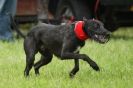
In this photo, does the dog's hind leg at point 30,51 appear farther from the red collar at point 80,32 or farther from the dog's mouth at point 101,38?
the dog's mouth at point 101,38

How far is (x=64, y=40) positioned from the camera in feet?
25.1

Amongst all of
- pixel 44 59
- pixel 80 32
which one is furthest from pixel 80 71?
pixel 80 32

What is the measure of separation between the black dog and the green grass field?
240mm

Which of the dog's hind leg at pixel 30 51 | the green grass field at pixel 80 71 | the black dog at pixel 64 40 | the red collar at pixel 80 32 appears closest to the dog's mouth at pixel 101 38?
the black dog at pixel 64 40

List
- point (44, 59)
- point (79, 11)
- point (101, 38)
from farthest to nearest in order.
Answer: point (79, 11) → point (44, 59) → point (101, 38)

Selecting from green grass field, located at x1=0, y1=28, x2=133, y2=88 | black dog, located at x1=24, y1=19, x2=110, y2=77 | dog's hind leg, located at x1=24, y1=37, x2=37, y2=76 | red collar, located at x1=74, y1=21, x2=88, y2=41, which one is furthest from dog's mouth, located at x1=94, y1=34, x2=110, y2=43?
dog's hind leg, located at x1=24, y1=37, x2=37, y2=76

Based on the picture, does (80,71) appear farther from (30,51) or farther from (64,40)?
(64,40)

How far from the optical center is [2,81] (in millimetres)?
7711

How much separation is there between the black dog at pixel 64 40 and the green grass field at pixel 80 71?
240 millimetres

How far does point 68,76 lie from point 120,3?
3790mm

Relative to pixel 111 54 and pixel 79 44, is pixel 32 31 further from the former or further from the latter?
pixel 111 54

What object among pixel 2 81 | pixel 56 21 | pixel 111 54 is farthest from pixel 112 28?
pixel 2 81

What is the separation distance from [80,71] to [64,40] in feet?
3.38

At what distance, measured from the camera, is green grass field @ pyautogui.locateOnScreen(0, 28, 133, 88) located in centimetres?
735
